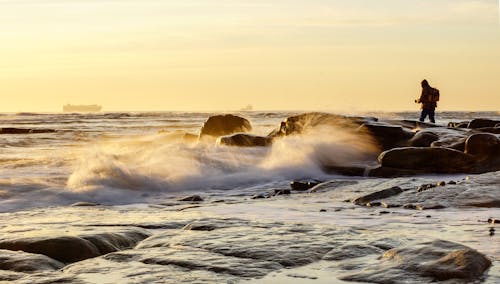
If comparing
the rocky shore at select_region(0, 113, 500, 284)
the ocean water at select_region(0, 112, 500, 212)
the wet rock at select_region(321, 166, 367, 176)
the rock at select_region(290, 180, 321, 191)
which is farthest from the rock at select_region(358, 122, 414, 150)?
the rocky shore at select_region(0, 113, 500, 284)

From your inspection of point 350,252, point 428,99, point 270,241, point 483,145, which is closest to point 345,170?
point 483,145

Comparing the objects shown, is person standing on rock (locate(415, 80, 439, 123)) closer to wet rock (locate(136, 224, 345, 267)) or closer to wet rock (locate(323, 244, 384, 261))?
wet rock (locate(136, 224, 345, 267))

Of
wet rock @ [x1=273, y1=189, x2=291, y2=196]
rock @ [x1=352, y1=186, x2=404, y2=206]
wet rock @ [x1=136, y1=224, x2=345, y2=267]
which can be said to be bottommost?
wet rock @ [x1=273, y1=189, x2=291, y2=196]

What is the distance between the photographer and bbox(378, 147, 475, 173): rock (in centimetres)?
1163

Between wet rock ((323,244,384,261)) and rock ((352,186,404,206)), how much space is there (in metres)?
2.95

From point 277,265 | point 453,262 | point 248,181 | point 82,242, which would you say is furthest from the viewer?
point 248,181

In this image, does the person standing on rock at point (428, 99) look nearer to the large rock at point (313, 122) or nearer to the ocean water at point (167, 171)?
the large rock at point (313, 122)

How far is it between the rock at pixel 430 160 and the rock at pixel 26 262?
830 cm

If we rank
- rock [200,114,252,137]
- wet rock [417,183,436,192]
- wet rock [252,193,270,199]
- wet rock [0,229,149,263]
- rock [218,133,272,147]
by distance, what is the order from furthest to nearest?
rock [200,114,252,137] → rock [218,133,272,147] → wet rock [252,193,270,199] → wet rock [417,183,436,192] → wet rock [0,229,149,263]

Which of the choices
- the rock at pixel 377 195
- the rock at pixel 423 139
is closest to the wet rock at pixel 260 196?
the rock at pixel 377 195

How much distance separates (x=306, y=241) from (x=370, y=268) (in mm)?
937

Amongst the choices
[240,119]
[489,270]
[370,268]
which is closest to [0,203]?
[370,268]

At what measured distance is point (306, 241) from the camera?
16.1 feet

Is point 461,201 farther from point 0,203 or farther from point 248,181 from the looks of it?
point 0,203
